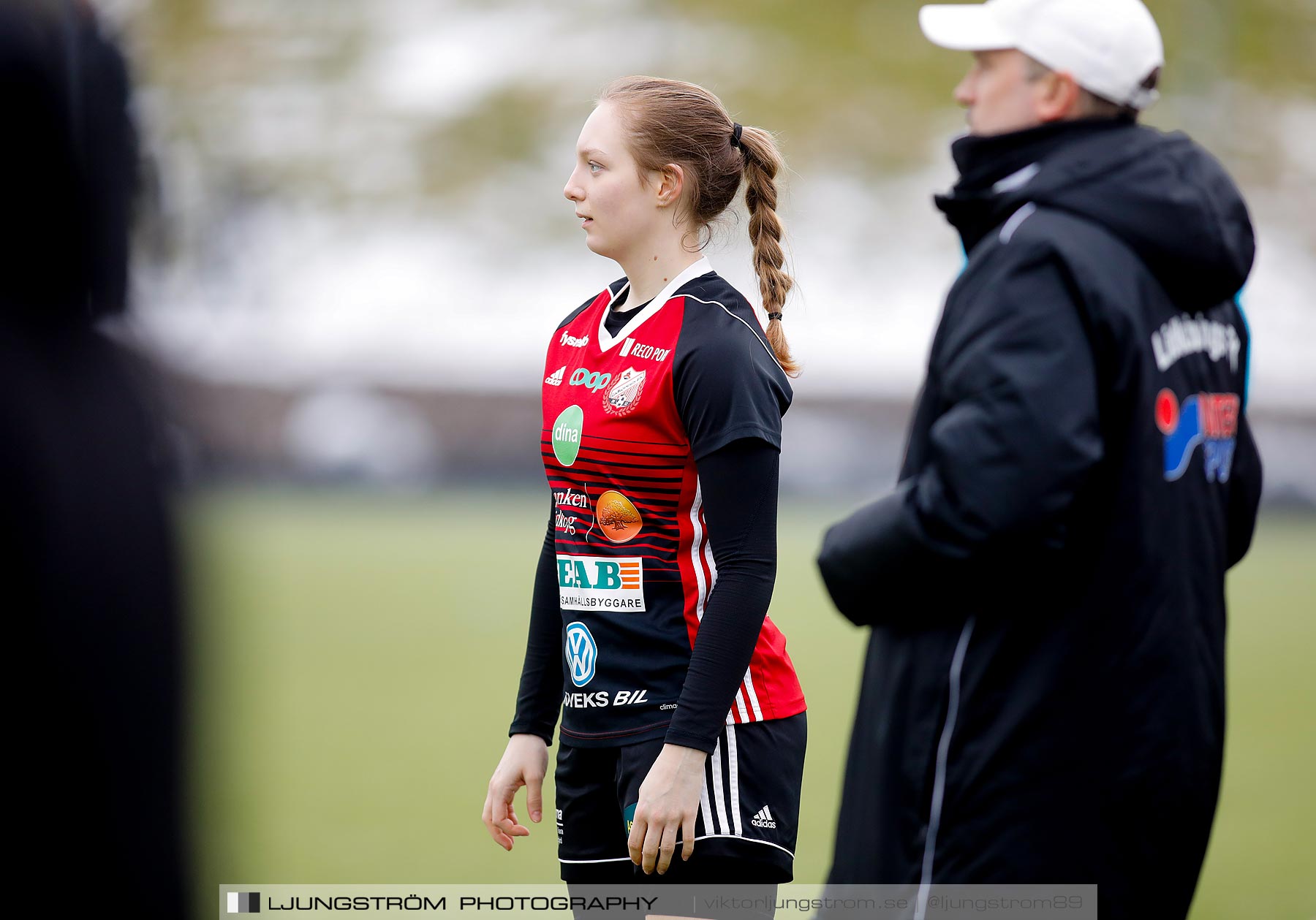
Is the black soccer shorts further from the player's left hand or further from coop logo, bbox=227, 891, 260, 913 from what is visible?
coop logo, bbox=227, 891, 260, 913

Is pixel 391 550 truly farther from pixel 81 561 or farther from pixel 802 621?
pixel 81 561

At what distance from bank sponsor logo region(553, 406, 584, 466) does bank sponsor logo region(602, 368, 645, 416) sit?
0.06m

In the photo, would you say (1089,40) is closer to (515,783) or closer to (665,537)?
(665,537)

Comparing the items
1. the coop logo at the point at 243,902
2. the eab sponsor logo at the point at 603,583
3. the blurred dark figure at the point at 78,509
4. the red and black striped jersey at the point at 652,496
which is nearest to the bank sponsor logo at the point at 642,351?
the red and black striped jersey at the point at 652,496

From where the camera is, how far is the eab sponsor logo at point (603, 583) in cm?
225

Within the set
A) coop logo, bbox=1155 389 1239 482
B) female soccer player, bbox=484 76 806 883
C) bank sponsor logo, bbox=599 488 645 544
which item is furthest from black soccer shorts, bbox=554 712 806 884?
coop logo, bbox=1155 389 1239 482

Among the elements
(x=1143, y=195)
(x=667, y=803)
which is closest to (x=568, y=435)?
(x=667, y=803)

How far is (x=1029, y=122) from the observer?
200 cm

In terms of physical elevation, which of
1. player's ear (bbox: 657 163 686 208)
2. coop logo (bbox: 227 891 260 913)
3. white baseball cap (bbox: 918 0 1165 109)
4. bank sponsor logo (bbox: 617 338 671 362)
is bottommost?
coop logo (bbox: 227 891 260 913)

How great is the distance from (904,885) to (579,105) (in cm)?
3460

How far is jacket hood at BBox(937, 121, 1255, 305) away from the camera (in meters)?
1.89

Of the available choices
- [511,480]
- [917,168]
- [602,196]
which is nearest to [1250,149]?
[917,168]

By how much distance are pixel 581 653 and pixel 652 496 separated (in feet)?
1.05

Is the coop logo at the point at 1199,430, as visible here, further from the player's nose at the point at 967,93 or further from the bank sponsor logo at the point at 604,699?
the bank sponsor logo at the point at 604,699
